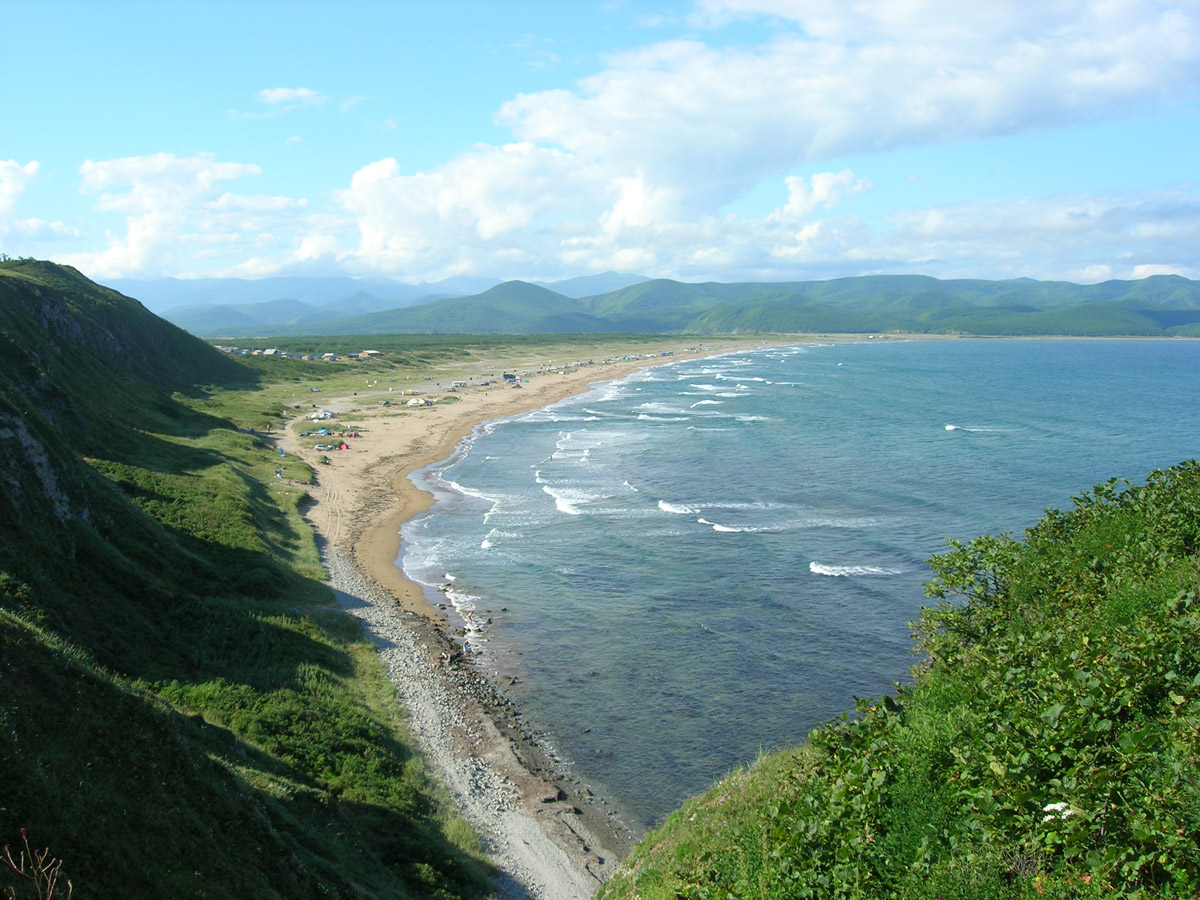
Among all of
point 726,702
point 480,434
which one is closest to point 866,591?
point 726,702

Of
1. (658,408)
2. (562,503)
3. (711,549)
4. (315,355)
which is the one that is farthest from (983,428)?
(315,355)

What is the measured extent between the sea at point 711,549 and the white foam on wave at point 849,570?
0.17m

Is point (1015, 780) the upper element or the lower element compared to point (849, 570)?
upper

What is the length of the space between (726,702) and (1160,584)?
17.8m

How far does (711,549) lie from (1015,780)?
3533cm

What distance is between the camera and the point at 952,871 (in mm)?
8961

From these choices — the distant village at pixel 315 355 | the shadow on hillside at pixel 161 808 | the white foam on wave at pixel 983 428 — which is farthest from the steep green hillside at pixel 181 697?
the distant village at pixel 315 355

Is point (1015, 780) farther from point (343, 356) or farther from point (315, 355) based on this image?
point (315, 355)

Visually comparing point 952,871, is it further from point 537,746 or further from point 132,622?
point 132,622

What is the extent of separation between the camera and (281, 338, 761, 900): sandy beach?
20.5 metres

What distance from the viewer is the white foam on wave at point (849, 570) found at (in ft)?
132

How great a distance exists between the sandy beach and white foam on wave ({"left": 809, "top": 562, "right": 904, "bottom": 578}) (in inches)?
794

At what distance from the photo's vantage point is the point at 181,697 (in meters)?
21.0

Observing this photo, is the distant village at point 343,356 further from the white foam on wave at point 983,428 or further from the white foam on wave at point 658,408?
the white foam on wave at point 983,428
